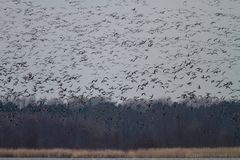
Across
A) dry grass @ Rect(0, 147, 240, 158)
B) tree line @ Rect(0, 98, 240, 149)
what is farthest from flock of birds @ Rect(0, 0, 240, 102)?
dry grass @ Rect(0, 147, 240, 158)

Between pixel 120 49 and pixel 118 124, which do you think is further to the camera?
pixel 120 49

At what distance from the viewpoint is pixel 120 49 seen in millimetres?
30438

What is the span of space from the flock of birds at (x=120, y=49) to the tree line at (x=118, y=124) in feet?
2.55

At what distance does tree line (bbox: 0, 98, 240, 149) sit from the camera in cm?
2269

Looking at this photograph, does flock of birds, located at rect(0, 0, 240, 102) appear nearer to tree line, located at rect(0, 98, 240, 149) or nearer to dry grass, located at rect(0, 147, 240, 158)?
tree line, located at rect(0, 98, 240, 149)

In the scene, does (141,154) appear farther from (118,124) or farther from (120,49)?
(120,49)

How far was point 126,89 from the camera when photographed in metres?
27.2

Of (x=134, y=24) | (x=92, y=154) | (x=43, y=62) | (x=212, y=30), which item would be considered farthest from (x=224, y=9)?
(x=92, y=154)

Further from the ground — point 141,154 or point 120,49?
point 141,154

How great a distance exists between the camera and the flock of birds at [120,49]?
2716 centimetres

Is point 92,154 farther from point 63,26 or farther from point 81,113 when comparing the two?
point 63,26

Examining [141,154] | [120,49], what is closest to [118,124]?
[141,154]

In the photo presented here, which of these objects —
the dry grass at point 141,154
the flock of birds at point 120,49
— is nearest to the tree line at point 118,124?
the flock of birds at point 120,49

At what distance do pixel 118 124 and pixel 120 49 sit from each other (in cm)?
711
